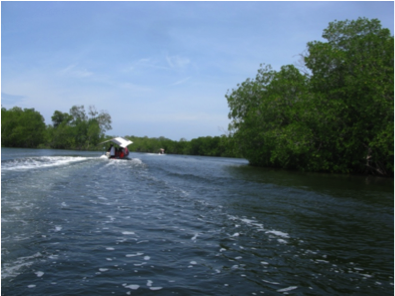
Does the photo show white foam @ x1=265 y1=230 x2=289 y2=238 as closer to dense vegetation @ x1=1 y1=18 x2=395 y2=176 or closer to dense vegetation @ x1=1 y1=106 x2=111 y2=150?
dense vegetation @ x1=1 y1=18 x2=395 y2=176

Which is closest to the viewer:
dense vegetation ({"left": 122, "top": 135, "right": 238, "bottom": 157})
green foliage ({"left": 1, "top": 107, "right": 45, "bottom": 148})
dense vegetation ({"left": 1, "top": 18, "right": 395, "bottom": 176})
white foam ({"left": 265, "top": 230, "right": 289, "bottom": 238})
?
white foam ({"left": 265, "top": 230, "right": 289, "bottom": 238})

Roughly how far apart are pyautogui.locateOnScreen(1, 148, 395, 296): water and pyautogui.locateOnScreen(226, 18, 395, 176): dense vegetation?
1969cm

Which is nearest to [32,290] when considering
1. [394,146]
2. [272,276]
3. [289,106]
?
[272,276]

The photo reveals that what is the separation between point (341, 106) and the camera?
33.0 meters

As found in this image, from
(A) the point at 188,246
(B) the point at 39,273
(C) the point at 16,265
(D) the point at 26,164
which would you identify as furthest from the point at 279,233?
(D) the point at 26,164

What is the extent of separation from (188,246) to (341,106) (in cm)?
3093

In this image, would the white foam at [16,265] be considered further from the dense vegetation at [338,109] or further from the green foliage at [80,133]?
the green foliage at [80,133]

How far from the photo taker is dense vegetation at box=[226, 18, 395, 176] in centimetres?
2934

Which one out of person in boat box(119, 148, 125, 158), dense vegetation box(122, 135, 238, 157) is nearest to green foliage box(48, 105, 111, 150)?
dense vegetation box(122, 135, 238, 157)

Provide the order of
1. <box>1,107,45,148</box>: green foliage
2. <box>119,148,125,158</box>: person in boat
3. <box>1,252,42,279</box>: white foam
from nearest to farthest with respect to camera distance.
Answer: <box>1,252,42,279</box>: white foam, <box>119,148,125,158</box>: person in boat, <box>1,107,45,148</box>: green foliage

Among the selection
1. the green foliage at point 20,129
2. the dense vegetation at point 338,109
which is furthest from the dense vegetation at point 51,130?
the dense vegetation at point 338,109

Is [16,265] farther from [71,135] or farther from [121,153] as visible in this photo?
[71,135]

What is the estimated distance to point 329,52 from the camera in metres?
33.7

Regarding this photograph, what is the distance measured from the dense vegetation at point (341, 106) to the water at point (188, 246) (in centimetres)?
1969
